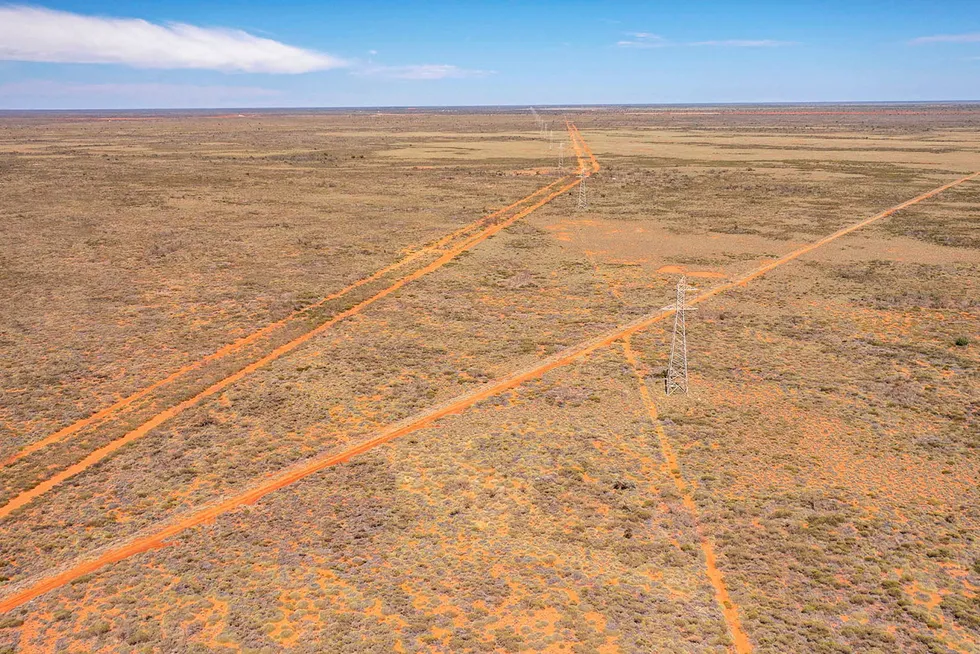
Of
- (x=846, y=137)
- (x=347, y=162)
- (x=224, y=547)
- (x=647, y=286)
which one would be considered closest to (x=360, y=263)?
(x=647, y=286)

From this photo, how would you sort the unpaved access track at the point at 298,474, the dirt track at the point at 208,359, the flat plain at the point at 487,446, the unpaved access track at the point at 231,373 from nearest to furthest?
the flat plain at the point at 487,446 → the unpaved access track at the point at 298,474 → the unpaved access track at the point at 231,373 → the dirt track at the point at 208,359

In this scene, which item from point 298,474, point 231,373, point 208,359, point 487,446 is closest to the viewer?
point 298,474

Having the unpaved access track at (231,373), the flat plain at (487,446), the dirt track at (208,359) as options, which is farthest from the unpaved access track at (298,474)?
the dirt track at (208,359)

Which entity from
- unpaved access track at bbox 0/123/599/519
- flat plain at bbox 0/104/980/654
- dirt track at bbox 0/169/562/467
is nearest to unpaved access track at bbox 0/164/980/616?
flat plain at bbox 0/104/980/654

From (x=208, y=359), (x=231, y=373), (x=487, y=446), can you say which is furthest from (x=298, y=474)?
(x=208, y=359)

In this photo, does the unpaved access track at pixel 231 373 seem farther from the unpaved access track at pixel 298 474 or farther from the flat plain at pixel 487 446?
the unpaved access track at pixel 298 474

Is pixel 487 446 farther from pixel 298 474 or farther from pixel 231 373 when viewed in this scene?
pixel 231 373

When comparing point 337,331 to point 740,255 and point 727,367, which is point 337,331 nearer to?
point 727,367

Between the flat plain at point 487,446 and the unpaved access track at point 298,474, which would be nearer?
the flat plain at point 487,446
